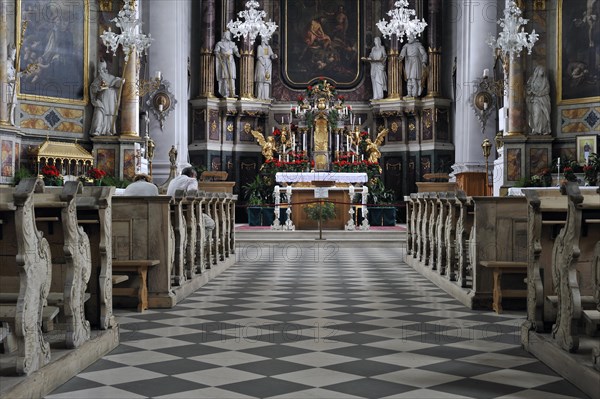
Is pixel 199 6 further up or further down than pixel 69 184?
further up

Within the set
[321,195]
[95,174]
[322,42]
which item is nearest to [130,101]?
[95,174]

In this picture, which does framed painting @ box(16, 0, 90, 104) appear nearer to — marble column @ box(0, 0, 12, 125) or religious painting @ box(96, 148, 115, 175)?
marble column @ box(0, 0, 12, 125)

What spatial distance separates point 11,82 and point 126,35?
2.83 metres

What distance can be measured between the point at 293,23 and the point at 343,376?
2045 centimetres

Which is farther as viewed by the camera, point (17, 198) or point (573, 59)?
point (573, 59)

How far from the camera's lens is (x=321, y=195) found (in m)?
18.1

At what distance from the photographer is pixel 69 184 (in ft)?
15.4

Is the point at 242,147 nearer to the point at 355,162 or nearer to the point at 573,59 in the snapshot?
the point at 355,162

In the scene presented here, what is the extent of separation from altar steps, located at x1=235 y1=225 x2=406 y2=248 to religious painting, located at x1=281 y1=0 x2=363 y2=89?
25.8 feet

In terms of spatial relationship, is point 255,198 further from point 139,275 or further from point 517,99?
point 139,275

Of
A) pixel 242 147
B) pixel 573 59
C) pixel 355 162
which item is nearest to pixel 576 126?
pixel 573 59

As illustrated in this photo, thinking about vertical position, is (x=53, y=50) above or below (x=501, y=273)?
above

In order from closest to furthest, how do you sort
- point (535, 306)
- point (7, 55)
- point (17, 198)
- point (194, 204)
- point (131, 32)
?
point (17, 198), point (535, 306), point (194, 204), point (7, 55), point (131, 32)

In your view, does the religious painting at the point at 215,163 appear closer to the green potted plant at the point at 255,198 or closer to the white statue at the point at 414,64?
the green potted plant at the point at 255,198
